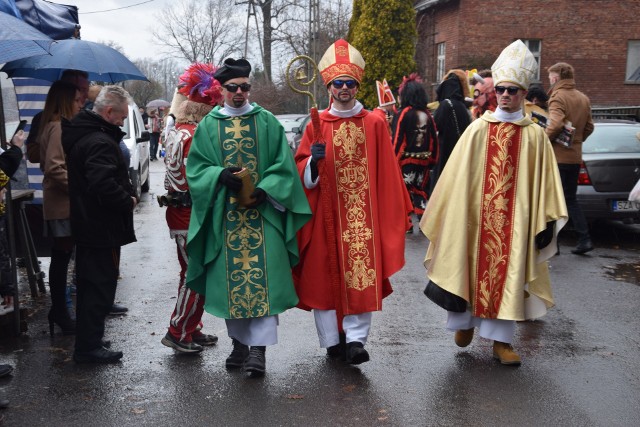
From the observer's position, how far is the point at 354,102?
5586 millimetres

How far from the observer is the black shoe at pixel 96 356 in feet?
18.1

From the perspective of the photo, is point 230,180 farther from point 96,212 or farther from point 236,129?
point 96,212

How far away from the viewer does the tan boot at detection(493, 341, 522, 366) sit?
5453 mm

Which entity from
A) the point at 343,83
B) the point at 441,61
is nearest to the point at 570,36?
the point at 441,61

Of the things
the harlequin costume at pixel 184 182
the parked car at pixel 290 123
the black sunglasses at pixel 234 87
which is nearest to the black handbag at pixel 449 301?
the harlequin costume at pixel 184 182

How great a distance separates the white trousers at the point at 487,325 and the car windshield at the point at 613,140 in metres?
5.79

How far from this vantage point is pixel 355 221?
548 cm

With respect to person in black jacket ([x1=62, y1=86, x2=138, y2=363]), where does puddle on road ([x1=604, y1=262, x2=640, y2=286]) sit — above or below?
below

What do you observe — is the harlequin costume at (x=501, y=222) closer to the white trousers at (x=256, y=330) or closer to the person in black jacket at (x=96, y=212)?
the white trousers at (x=256, y=330)

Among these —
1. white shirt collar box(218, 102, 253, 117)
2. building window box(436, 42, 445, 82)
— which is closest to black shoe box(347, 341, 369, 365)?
white shirt collar box(218, 102, 253, 117)

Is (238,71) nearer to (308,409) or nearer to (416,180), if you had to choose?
(308,409)

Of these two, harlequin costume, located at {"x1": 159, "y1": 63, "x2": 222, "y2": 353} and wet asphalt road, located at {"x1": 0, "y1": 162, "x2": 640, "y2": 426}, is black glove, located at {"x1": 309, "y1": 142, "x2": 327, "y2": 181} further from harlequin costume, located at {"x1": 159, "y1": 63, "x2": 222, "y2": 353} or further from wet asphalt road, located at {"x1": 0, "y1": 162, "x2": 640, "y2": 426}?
wet asphalt road, located at {"x1": 0, "y1": 162, "x2": 640, "y2": 426}

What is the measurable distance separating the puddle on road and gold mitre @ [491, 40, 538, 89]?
3446mm

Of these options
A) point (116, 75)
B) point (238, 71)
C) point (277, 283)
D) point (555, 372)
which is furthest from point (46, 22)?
point (555, 372)
